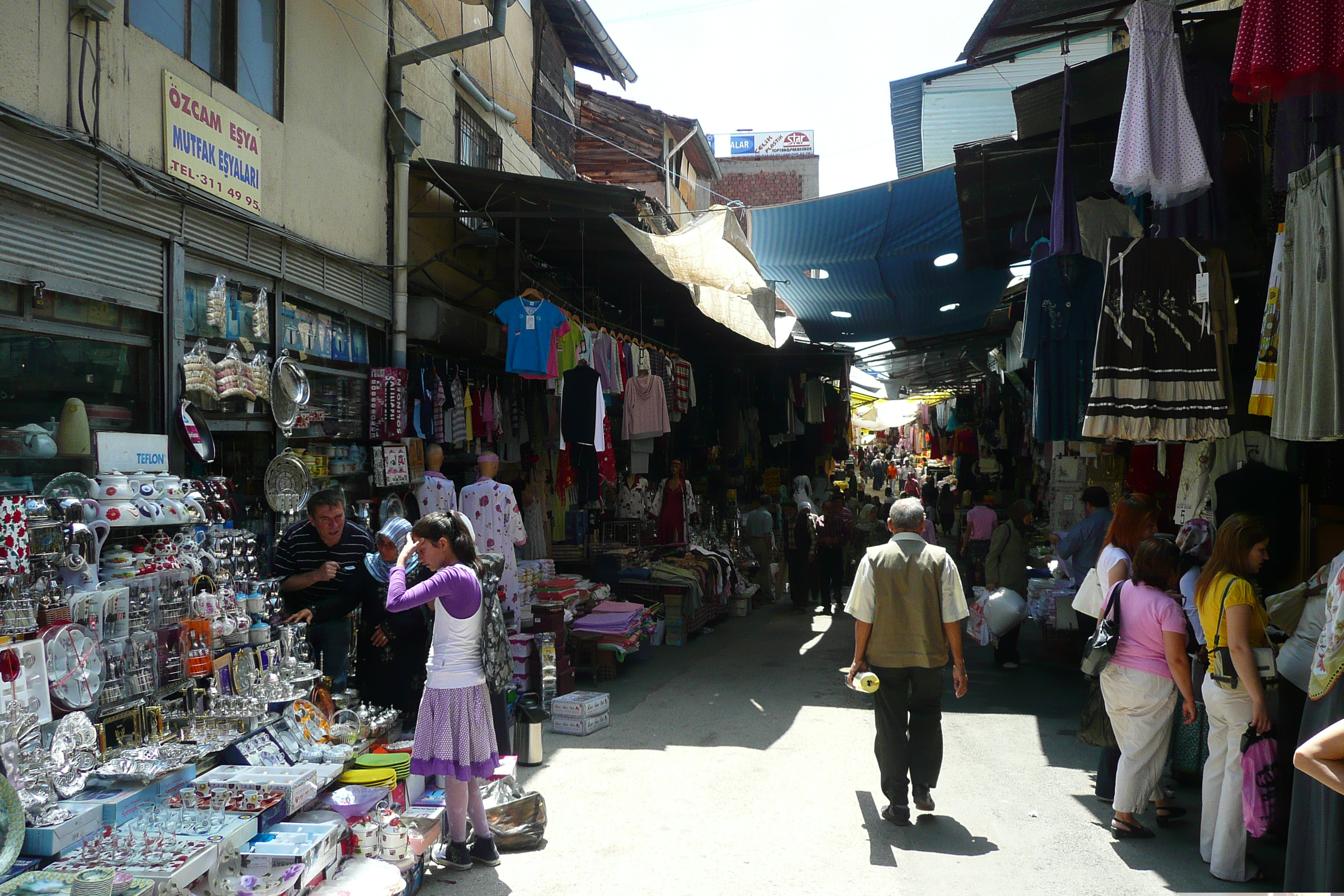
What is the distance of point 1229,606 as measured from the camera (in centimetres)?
445

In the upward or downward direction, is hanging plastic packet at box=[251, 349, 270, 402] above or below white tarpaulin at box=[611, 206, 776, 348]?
below

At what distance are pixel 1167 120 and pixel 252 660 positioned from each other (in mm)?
5825

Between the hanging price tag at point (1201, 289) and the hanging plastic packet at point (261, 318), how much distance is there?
5.96m

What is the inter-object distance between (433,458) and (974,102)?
8.71 meters

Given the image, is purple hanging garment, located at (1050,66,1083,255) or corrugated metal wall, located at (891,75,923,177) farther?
corrugated metal wall, located at (891,75,923,177)

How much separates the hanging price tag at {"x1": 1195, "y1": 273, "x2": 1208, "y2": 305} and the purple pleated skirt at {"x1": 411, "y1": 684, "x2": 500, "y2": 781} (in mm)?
4661

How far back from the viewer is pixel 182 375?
5266mm

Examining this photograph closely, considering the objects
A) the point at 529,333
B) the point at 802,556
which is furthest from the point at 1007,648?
the point at 529,333

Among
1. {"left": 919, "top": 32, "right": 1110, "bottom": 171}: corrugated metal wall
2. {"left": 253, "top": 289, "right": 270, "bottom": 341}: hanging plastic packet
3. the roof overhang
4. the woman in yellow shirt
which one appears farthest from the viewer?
the roof overhang

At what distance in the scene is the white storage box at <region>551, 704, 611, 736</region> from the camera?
7086mm

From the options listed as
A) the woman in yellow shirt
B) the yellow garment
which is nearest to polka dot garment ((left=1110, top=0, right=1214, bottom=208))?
the woman in yellow shirt

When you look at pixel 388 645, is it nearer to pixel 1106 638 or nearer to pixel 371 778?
pixel 371 778

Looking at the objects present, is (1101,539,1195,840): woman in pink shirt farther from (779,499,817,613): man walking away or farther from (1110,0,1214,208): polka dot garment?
(779,499,817,613): man walking away

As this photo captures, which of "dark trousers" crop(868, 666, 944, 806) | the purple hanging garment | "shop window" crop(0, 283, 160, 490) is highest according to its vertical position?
the purple hanging garment
